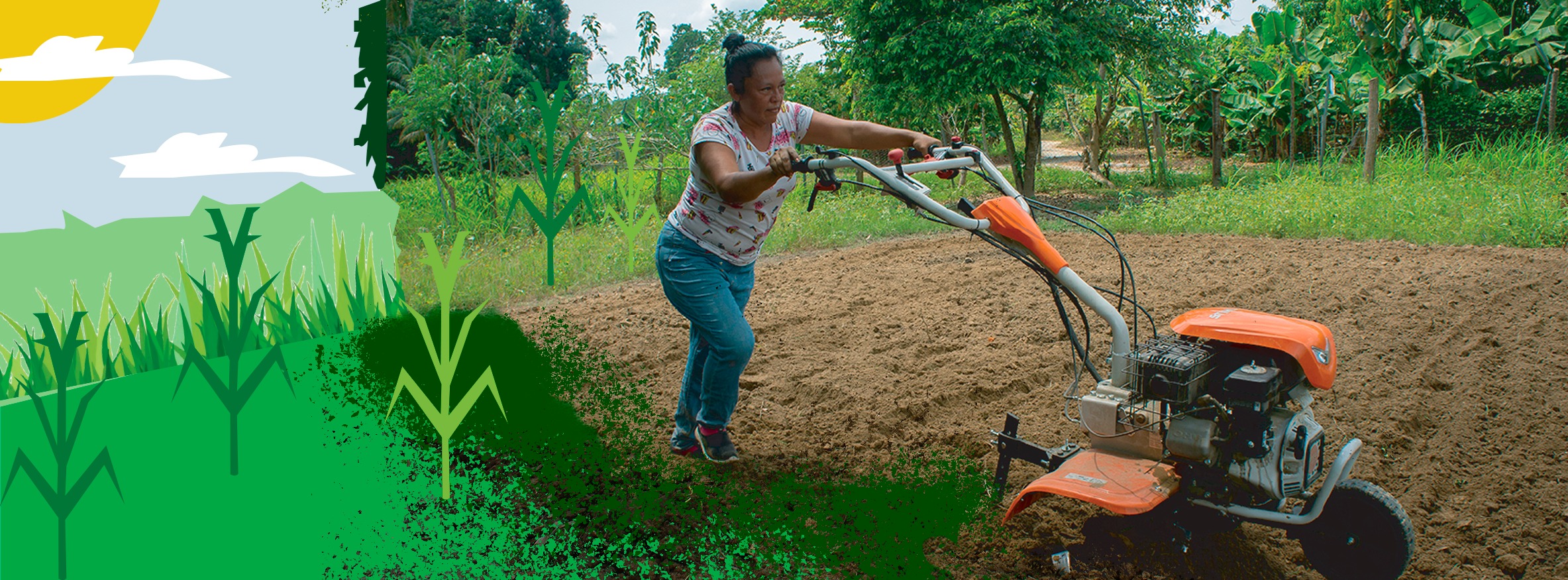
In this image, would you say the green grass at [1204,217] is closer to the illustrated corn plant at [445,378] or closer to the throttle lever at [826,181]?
the illustrated corn plant at [445,378]

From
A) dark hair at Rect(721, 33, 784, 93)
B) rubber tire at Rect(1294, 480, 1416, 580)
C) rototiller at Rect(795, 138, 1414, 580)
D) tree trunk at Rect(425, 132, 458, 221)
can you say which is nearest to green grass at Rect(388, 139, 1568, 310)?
tree trunk at Rect(425, 132, 458, 221)

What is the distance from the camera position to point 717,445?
3307 millimetres

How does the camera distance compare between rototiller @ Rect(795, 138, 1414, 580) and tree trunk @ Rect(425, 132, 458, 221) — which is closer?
rototiller @ Rect(795, 138, 1414, 580)

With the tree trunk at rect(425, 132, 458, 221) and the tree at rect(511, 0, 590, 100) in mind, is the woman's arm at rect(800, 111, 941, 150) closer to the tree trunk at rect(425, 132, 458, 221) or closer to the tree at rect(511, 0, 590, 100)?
the tree trunk at rect(425, 132, 458, 221)

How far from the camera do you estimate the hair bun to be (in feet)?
9.50

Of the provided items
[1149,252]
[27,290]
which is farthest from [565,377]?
[1149,252]

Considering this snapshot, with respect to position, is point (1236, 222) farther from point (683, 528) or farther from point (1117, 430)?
point (683, 528)

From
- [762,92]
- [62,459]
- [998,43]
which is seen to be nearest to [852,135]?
[762,92]

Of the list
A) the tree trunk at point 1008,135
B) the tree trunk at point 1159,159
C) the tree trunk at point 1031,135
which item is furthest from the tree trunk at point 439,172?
the tree trunk at point 1159,159

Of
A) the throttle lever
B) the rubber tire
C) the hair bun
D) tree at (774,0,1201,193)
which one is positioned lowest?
the rubber tire

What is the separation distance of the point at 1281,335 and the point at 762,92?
1573 mm

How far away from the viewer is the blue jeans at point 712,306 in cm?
299

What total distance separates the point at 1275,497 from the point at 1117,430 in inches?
16.1

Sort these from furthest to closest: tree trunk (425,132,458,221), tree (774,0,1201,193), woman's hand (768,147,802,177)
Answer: tree (774,0,1201,193)
tree trunk (425,132,458,221)
woman's hand (768,147,802,177)
